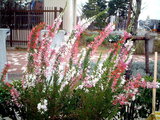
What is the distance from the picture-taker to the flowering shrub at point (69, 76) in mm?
1595

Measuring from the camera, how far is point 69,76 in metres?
1.72

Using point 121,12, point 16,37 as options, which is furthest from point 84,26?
point 121,12

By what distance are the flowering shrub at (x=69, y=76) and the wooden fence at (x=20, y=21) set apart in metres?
10.4

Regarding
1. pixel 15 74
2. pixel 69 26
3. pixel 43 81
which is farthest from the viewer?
pixel 69 26

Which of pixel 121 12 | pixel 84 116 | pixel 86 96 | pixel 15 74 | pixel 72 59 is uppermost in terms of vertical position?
pixel 121 12

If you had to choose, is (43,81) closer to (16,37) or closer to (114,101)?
(114,101)

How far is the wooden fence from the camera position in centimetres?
1188

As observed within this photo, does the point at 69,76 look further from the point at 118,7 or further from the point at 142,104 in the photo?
the point at 118,7

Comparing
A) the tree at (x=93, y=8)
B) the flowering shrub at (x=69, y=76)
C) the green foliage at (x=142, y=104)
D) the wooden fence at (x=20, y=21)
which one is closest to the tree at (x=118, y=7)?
the tree at (x=93, y=8)

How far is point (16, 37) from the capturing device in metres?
12.0

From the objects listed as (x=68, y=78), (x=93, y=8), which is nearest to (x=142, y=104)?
(x=68, y=78)

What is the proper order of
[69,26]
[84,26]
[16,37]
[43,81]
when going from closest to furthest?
1. [84,26]
2. [43,81]
3. [16,37]
4. [69,26]

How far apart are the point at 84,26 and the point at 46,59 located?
34 centimetres

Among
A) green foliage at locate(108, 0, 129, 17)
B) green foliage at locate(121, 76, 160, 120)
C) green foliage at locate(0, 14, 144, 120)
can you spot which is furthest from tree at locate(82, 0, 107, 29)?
green foliage at locate(0, 14, 144, 120)
